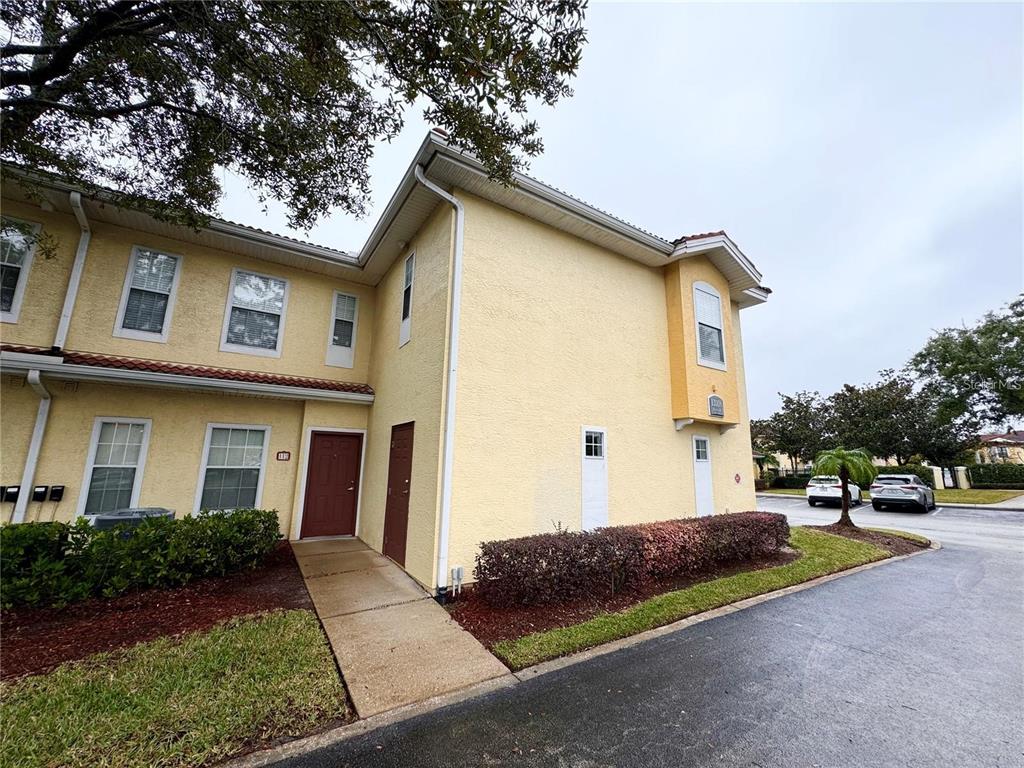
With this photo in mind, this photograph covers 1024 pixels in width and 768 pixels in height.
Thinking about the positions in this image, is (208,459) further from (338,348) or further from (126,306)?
(338,348)

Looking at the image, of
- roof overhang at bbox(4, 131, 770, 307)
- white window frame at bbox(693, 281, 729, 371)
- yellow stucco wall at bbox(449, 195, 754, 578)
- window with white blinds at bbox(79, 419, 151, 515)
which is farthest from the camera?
white window frame at bbox(693, 281, 729, 371)

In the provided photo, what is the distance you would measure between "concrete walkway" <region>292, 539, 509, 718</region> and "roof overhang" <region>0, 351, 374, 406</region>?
340 centimetres

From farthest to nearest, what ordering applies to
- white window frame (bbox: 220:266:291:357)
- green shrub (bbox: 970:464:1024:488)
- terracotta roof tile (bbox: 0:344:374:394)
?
green shrub (bbox: 970:464:1024:488), white window frame (bbox: 220:266:291:357), terracotta roof tile (bbox: 0:344:374:394)

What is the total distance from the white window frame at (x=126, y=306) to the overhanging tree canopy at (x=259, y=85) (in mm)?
2454

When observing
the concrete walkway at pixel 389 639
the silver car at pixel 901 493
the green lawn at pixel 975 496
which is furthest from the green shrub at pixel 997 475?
the concrete walkway at pixel 389 639

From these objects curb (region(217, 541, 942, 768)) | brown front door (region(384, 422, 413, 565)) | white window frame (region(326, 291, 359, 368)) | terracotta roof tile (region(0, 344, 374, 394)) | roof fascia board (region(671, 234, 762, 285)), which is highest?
roof fascia board (region(671, 234, 762, 285))

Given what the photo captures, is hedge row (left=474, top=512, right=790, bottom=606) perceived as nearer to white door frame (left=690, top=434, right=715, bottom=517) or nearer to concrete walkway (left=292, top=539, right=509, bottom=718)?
concrete walkway (left=292, top=539, right=509, bottom=718)

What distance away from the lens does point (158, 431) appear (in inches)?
284

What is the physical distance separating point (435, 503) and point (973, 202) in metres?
25.8

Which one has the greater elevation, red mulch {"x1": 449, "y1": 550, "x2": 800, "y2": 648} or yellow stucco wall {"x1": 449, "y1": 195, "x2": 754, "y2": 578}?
yellow stucco wall {"x1": 449, "y1": 195, "x2": 754, "y2": 578}

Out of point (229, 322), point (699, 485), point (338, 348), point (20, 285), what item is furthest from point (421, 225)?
point (699, 485)

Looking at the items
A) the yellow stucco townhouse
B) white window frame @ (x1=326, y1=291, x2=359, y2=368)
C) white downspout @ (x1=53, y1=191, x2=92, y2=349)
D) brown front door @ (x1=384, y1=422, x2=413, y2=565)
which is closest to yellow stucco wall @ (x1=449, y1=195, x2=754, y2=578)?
the yellow stucco townhouse

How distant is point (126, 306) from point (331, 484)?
5236 mm

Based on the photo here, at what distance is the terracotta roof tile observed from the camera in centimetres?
616
